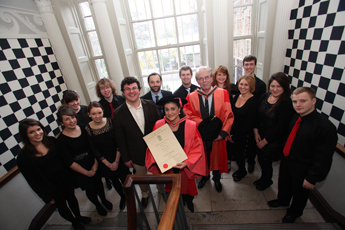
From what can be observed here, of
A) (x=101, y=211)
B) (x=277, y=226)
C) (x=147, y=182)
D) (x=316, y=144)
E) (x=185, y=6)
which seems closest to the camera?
(x=147, y=182)

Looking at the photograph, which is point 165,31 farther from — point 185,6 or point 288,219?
point 288,219

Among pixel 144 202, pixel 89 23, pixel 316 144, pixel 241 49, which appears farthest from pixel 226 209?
pixel 89 23

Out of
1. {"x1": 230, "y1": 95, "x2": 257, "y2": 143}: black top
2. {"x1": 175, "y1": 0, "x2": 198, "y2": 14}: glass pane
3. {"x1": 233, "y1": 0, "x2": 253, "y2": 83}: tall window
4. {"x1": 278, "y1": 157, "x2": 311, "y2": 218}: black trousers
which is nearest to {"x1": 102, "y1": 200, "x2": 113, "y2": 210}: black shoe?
{"x1": 230, "y1": 95, "x2": 257, "y2": 143}: black top

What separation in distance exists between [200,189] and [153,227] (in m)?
0.84

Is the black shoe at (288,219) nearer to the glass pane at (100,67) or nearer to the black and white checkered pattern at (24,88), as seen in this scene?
the black and white checkered pattern at (24,88)

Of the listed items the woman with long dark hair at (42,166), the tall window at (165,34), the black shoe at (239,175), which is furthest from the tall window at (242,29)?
the woman with long dark hair at (42,166)

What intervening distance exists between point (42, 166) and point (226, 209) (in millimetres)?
2280

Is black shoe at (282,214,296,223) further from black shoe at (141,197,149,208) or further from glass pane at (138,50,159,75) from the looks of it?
glass pane at (138,50,159,75)

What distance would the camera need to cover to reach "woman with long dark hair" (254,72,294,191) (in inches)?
72.6

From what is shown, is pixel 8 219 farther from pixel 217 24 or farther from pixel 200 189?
pixel 217 24

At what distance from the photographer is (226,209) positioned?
2184mm

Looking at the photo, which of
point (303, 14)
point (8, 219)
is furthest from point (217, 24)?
point (8, 219)

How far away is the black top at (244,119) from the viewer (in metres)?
2.14

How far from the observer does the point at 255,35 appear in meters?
3.74
